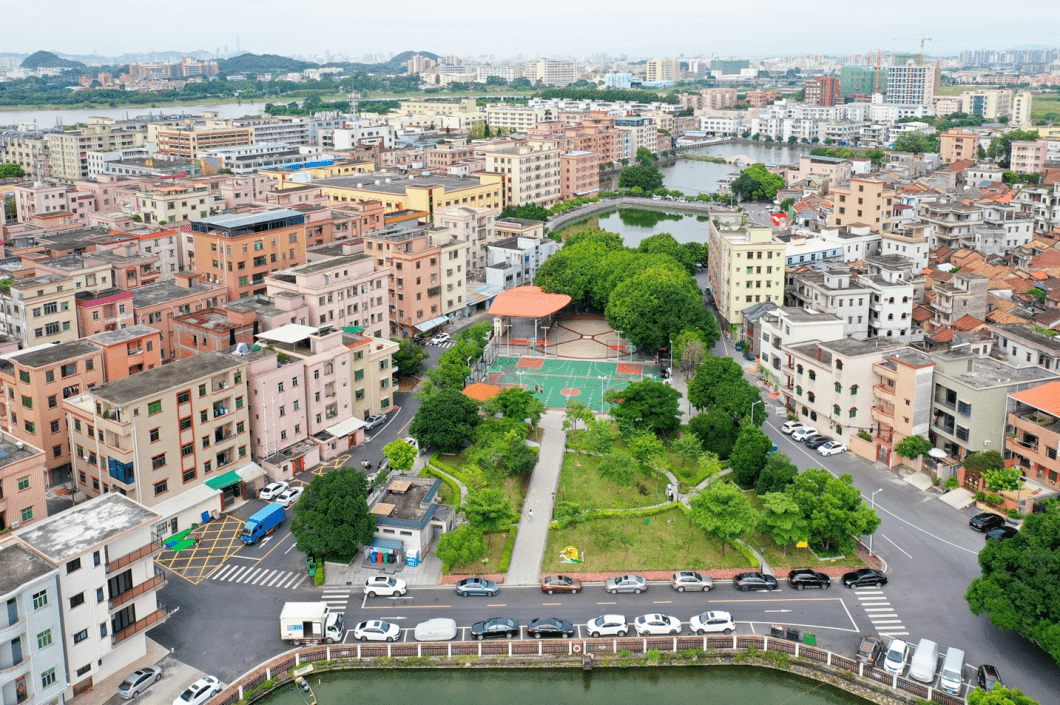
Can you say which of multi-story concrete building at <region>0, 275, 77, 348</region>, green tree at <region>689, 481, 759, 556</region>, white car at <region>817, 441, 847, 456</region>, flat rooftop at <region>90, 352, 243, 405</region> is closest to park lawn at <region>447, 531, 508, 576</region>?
green tree at <region>689, 481, 759, 556</region>

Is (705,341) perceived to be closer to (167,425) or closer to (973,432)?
(973,432)

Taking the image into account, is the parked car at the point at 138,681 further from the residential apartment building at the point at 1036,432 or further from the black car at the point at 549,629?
the residential apartment building at the point at 1036,432

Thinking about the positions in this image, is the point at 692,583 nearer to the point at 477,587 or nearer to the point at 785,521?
the point at 785,521

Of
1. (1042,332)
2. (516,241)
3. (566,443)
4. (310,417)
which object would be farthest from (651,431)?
(516,241)

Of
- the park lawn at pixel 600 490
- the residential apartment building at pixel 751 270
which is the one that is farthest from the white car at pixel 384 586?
the residential apartment building at pixel 751 270

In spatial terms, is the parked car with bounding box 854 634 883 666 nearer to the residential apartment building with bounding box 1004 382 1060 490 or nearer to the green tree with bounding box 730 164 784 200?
the residential apartment building with bounding box 1004 382 1060 490

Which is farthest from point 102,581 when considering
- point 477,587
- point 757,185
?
point 757,185
